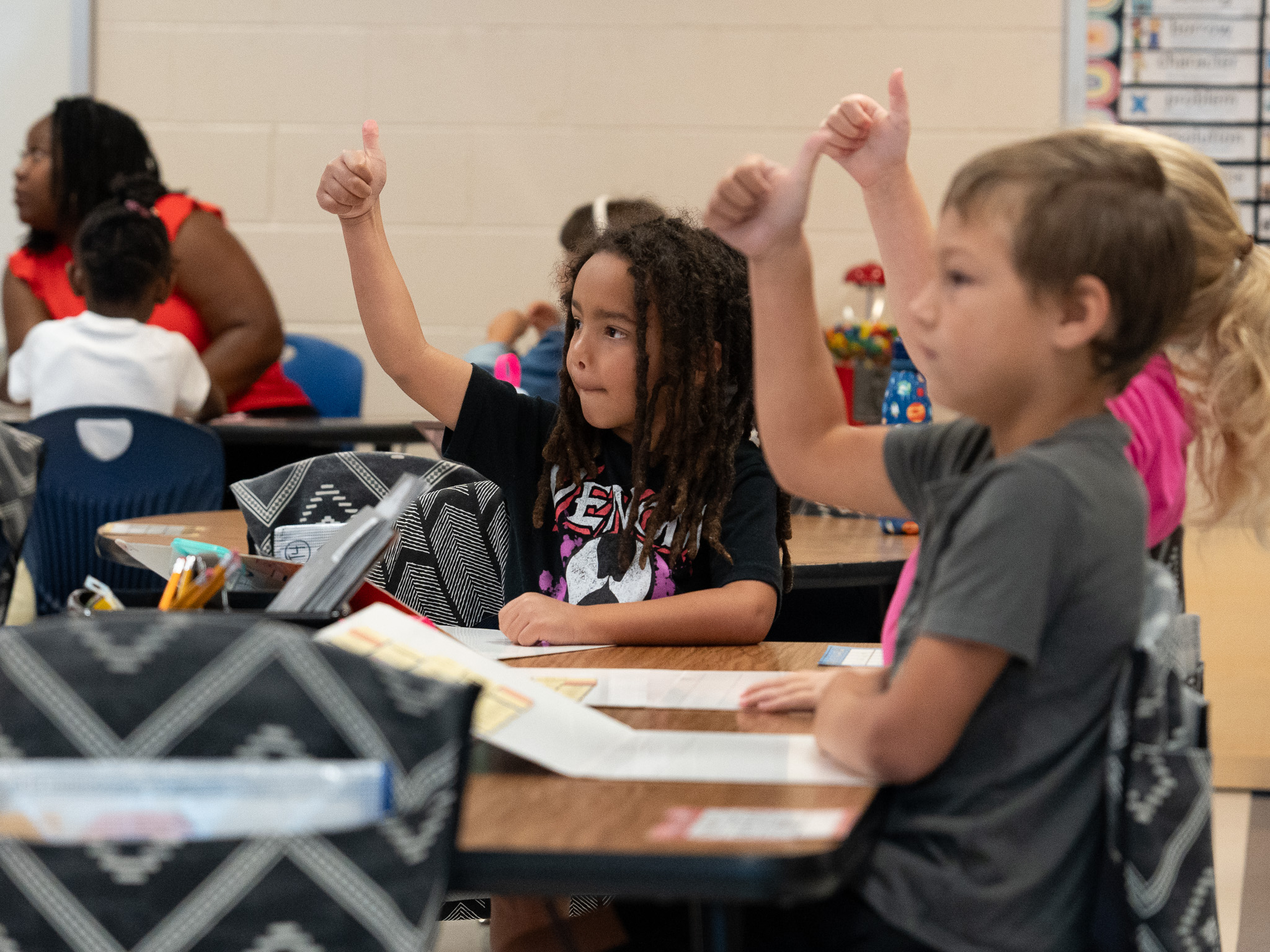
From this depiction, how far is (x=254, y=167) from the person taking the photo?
4.10m

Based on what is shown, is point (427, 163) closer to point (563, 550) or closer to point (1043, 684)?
point (563, 550)

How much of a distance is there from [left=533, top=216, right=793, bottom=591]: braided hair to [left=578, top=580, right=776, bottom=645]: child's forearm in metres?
0.07

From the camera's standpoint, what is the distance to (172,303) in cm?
340

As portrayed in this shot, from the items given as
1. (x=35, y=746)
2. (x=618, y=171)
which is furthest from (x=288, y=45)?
(x=35, y=746)

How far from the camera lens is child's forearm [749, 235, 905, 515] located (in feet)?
2.95

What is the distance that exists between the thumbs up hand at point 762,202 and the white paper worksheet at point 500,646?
420mm

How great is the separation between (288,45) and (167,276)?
1.24m

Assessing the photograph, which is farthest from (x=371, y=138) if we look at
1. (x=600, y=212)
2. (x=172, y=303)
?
(x=172, y=303)

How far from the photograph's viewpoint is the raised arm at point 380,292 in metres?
1.26

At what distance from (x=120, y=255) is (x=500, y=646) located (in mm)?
2250

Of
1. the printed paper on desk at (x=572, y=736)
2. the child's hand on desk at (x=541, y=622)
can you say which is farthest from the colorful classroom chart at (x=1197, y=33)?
the printed paper on desk at (x=572, y=736)

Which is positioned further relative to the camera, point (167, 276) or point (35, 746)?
point (167, 276)

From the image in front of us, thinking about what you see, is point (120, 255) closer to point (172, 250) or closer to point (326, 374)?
point (172, 250)

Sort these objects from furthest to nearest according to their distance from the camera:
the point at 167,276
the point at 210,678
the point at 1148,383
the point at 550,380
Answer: the point at 167,276, the point at 550,380, the point at 1148,383, the point at 210,678
